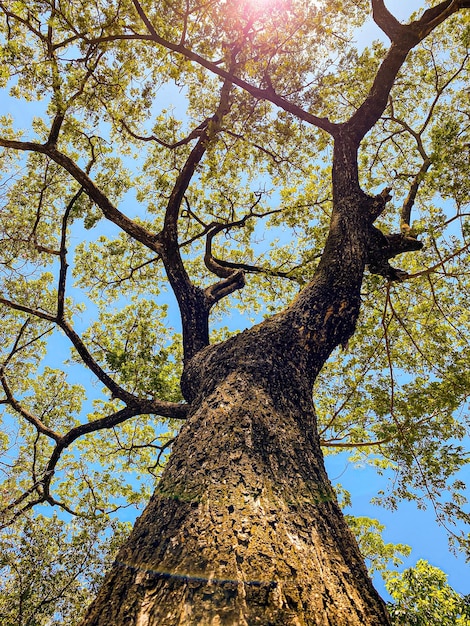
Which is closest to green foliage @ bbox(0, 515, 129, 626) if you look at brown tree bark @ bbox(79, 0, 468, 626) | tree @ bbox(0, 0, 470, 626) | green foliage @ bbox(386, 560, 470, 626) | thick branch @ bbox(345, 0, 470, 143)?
tree @ bbox(0, 0, 470, 626)

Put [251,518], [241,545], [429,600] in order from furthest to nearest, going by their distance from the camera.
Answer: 1. [429,600]
2. [251,518]
3. [241,545]

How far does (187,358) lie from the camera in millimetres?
5141

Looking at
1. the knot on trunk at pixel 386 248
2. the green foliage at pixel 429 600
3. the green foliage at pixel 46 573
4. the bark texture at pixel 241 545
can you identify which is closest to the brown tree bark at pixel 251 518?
the bark texture at pixel 241 545

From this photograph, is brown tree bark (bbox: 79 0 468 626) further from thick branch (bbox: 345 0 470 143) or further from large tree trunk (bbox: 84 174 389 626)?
thick branch (bbox: 345 0 470 143)

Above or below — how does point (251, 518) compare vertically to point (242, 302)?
below

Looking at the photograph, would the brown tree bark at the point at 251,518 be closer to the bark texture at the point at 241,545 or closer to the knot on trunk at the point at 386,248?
the bark texture at the point at 241,545

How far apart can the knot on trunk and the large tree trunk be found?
249 cm

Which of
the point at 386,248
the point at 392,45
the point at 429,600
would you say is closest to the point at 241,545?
the point at 386,248

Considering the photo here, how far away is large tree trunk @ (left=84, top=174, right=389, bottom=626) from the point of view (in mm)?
1432

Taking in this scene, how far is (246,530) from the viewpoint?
1.71m

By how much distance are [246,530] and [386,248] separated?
14.3 ft

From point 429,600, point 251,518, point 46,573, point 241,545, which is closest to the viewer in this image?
point 241,545

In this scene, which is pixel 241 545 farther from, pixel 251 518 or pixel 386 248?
pixel 386 248

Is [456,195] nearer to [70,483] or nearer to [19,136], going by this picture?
[19,136]
